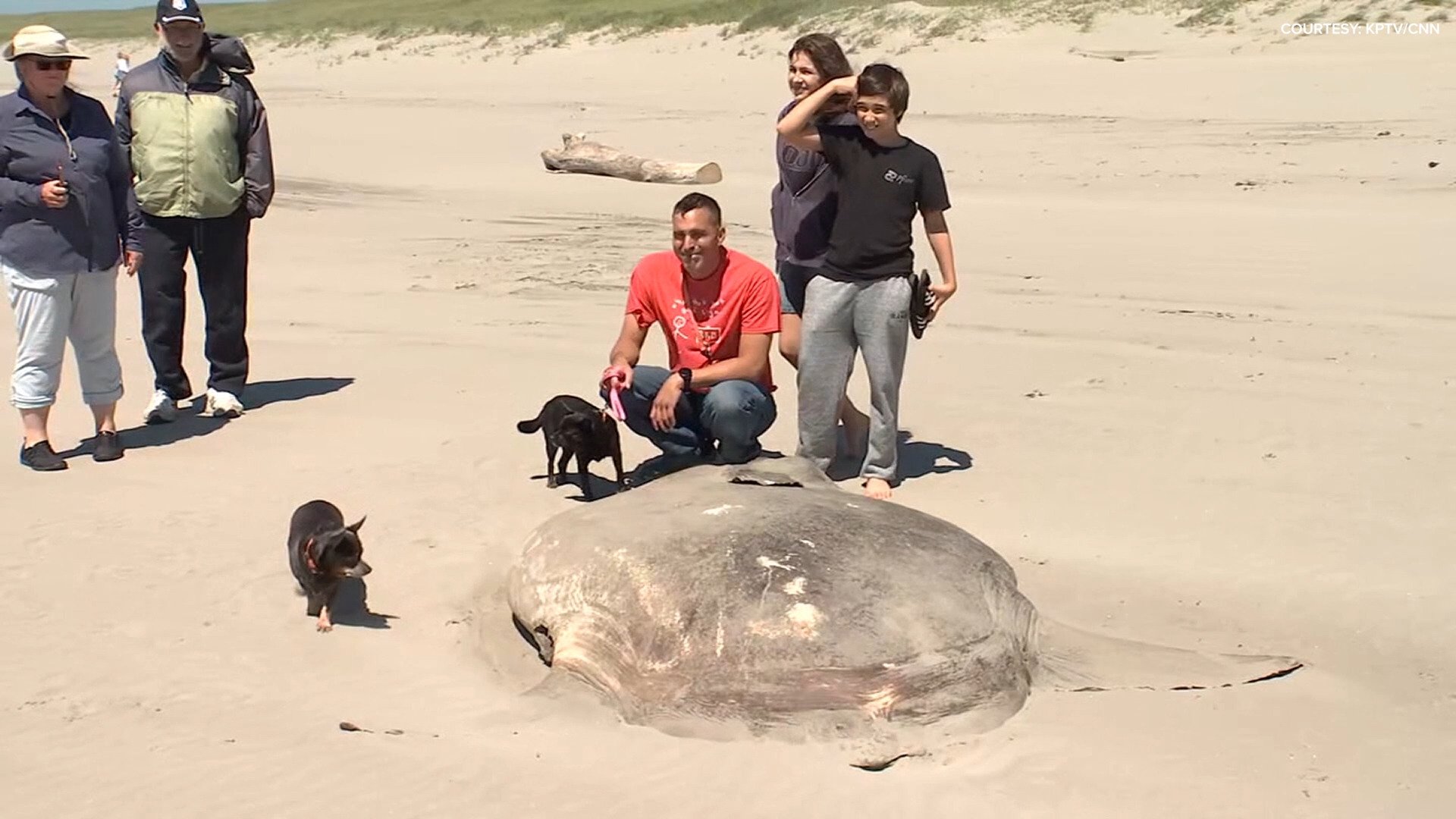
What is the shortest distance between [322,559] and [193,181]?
126 inches

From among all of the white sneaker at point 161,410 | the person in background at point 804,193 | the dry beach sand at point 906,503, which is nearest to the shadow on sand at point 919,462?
the dry beach sand at point 906,503

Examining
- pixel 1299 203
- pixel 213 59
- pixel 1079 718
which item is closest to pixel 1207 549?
pixel 1079 718

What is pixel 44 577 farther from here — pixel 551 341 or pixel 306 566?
pixel 551 341

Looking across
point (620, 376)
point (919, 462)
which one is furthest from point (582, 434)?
point (919, 462)

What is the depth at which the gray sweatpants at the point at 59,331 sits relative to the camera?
21.6ft

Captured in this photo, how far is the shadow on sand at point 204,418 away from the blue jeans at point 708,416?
2.49 meters

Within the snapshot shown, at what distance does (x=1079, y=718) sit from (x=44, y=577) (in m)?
3.75

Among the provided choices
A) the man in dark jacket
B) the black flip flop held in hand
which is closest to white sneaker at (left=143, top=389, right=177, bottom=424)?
the man in dark jacket

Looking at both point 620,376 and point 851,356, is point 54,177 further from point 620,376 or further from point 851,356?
point 851,356

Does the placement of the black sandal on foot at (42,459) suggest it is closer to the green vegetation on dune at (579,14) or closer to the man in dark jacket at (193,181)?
the man in dark jacket at (193,181)

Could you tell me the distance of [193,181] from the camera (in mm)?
7273

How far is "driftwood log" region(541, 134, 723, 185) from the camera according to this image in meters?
17.3

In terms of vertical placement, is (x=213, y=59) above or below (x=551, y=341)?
above

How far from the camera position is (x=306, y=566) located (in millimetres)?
4969
